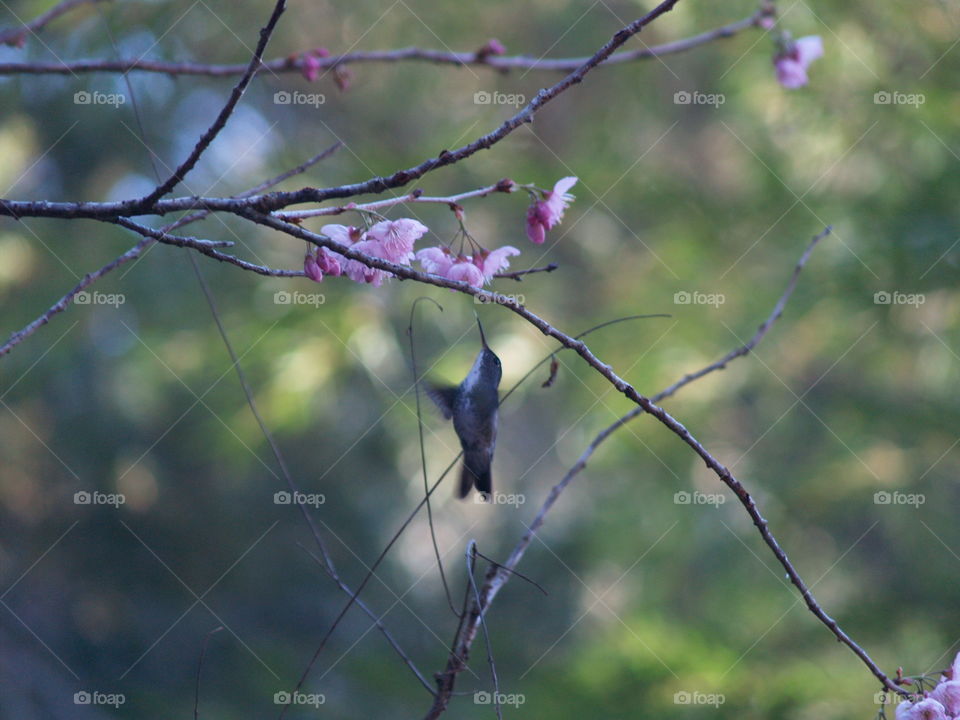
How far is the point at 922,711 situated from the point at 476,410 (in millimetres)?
644

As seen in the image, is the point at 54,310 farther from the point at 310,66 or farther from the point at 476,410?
the point at 310,66

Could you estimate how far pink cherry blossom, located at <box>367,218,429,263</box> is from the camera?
1021mm

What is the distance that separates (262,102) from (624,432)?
2752 mm

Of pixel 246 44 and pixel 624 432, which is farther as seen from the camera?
pixel 246 44

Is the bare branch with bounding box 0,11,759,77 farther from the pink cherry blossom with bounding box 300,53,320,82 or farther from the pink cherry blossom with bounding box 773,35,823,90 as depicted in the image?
the pink cherry blossom with bounding box 773,35,823,90

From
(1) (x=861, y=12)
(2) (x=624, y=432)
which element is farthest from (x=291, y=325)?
(1) (x=861, y=12)

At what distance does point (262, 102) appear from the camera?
4.45 meters

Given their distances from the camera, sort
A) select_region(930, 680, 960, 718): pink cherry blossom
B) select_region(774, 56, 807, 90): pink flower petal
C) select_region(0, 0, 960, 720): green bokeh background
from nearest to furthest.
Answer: select_region(930, 680, 960, 718): pink cherry blossom
select_region(774, 56, 807, 90): pink flower petal
select_region(0, 0, 960, 720): green bokeh background

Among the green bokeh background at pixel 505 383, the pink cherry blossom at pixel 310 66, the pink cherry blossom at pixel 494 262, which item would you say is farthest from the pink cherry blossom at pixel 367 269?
the green bokeh background at pixel 505 383

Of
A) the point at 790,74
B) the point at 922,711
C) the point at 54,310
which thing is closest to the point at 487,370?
the point at 54,310

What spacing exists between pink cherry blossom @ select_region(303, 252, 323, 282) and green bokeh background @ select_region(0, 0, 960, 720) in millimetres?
2089

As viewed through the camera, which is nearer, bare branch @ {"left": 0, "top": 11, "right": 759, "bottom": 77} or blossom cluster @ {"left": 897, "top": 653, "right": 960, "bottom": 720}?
blossom cluster @ {"left": 897, "top": 653, "right": 960, "bottom": 720}

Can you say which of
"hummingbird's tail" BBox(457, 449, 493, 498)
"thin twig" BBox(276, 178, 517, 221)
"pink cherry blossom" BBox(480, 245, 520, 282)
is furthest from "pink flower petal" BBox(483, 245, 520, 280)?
"hummingbird's tail" BBox(457, 449, 493, 498)

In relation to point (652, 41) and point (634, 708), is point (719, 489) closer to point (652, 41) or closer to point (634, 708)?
point (634, 708)
